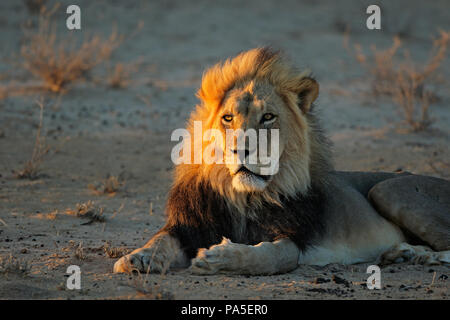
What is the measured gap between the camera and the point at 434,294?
4172 mm

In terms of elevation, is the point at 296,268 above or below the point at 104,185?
below

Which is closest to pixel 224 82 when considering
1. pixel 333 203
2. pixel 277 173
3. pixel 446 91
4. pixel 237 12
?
pixel 277 173

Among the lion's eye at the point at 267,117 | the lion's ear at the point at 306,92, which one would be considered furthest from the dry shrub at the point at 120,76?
the lion's eye at the point at 267,117

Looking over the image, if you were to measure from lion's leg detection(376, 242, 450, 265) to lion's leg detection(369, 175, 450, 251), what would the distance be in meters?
0.19

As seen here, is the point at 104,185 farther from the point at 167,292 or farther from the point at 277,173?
the point at 167,292

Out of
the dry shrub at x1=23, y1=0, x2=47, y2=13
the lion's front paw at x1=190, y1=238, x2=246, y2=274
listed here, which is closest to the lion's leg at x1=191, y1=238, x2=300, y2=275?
the lion's front paw at x1=190, y1=238, x2=246, y2=274

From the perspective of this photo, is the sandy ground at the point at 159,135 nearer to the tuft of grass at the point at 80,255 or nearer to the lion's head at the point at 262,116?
the tuft of grass at the point at 80,255

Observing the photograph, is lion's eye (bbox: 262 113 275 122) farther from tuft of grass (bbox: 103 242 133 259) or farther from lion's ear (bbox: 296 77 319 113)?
tuft of grass (bbox: 103 242 133 259)

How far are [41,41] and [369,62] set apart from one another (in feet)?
22.2

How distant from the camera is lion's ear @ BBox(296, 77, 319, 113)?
4797 mm

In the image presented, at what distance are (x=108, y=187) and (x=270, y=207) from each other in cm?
299

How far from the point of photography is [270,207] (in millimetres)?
4727

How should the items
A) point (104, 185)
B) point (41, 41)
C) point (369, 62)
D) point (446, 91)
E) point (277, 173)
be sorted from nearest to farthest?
point (277, 173)
point (104, 185)
point (41, 41)
point (446, 91)
point (369, 62)

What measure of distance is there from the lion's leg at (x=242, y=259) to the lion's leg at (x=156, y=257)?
0.22m
